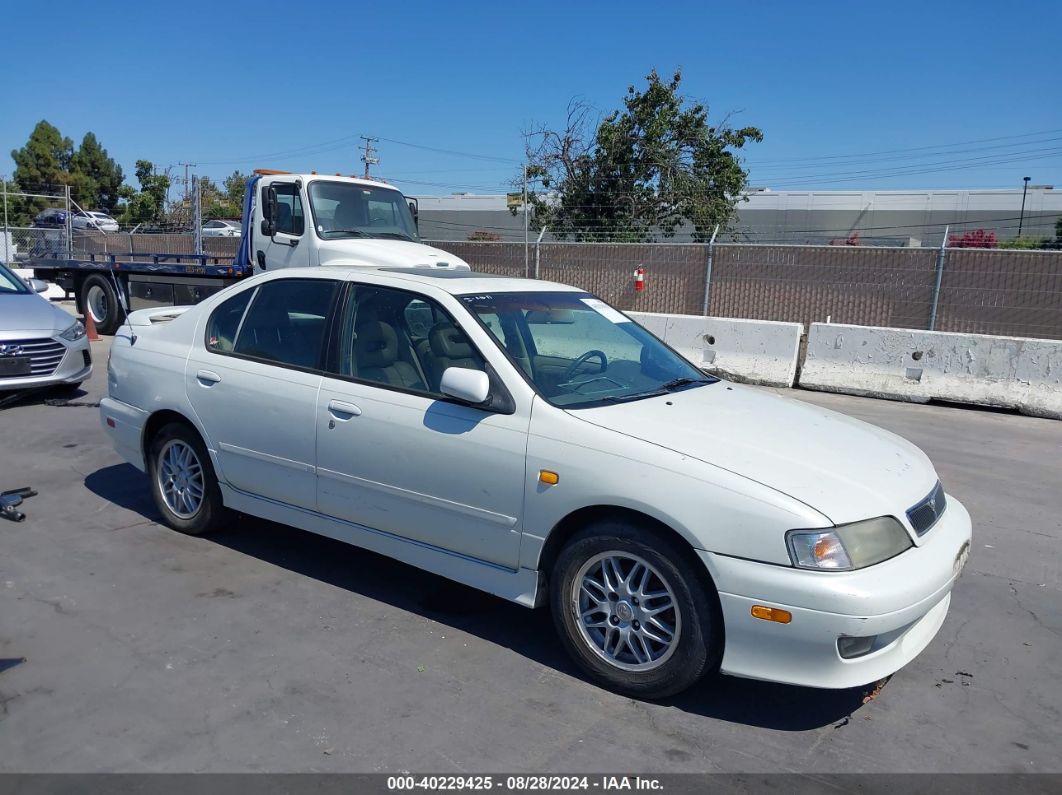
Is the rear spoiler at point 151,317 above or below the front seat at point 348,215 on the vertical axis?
Answer: below

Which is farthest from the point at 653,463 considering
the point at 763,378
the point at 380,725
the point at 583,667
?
the point at 763,378

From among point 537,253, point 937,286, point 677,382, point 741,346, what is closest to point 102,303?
point 537,253

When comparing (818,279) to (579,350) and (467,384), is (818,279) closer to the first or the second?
(579,350)

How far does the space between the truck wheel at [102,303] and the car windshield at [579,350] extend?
507 inches

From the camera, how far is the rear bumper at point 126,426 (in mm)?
5473

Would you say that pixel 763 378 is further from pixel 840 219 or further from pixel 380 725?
pixel 840 219

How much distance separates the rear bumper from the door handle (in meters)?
1.68

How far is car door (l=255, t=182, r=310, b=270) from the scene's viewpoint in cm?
1130

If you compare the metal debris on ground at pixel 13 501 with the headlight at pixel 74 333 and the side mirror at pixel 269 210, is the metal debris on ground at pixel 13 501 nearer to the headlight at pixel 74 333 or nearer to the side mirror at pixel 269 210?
the headlight at pixel 74 333

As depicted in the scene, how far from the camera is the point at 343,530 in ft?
Answer: 14.7

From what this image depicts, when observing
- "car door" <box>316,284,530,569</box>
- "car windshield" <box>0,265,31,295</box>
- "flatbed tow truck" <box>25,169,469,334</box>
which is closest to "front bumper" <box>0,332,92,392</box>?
"car windshield" <box>0,265,31,295</box>

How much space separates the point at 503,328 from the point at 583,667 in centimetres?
164

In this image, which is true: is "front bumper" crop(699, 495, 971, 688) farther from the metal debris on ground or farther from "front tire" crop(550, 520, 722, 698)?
the metal debris on ground

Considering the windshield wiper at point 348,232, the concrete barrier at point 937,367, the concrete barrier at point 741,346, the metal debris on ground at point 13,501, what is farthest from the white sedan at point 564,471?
the concrete barrier at point 741,346
